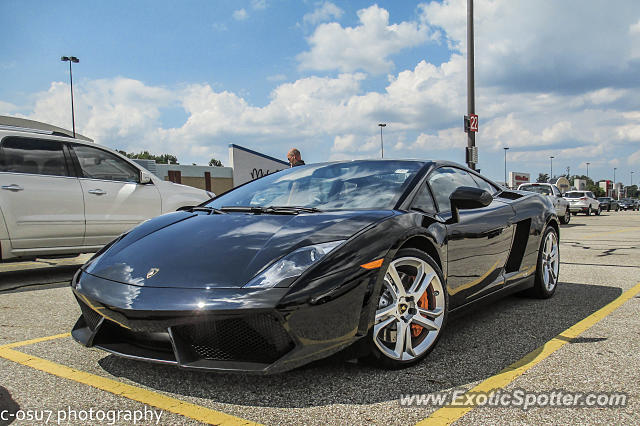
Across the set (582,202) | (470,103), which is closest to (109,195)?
(470,103)

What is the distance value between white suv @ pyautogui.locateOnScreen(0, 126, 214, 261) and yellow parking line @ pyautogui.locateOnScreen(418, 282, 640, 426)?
4910 mm

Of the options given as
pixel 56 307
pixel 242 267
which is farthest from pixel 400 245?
pixel 56 307

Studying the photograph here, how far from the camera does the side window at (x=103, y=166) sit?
6012 mm

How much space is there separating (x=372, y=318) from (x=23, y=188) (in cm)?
457

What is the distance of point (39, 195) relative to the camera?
5527mm

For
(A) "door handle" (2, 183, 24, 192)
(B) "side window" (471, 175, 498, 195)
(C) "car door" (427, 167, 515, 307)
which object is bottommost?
(C) "car door" (427, 167, 515, 307)

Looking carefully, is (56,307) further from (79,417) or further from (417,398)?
(417,398)

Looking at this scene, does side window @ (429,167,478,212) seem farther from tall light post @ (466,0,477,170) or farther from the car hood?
tall light post @ (466,0,477,170)

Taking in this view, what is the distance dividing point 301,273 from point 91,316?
1.09 m

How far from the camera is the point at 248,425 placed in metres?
2.02

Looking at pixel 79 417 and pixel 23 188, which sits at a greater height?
pixel 23 188

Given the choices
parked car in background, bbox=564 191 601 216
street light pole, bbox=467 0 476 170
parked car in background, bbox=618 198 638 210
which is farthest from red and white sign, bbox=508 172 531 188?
street light pole, bbox=467 0 476 170

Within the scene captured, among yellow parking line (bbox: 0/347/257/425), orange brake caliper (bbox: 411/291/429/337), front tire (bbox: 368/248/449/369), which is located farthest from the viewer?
orange brake caliper (bbox: 411/291/429/337)

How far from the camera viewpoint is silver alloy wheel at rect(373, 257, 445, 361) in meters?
2.59
